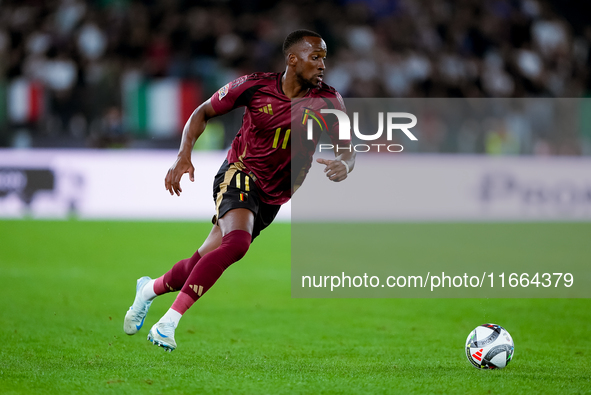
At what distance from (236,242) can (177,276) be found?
67 centimetres

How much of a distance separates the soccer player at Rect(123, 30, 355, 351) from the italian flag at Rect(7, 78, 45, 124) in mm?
10017

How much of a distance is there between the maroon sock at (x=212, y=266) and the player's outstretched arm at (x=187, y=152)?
0.49m

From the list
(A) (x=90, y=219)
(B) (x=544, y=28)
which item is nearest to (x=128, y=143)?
(A) (x=90, y=219)

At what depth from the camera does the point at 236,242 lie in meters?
5.09

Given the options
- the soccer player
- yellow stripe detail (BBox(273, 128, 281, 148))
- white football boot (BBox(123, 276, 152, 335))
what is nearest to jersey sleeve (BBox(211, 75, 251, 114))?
the soccer player

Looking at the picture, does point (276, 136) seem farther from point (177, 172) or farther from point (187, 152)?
point (177, 172)

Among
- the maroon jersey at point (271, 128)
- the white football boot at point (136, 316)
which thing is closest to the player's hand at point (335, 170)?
the maroon jersey at point (271, 128)

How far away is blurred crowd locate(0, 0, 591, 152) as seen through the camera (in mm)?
15922

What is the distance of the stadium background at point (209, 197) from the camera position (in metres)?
5.30

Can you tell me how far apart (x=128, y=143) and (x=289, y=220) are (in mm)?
3634

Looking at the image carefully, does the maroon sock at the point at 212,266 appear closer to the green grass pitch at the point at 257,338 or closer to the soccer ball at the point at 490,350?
the green grass pitch at the point at 257,338

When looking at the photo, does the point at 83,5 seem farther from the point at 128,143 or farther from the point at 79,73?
the point at 128,143

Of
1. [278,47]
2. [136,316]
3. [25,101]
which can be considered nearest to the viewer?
[136,316]

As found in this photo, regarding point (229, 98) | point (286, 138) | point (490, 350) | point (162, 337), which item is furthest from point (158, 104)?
point (490, 350)
